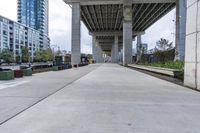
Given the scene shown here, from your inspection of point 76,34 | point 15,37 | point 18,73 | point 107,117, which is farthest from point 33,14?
point 107,117

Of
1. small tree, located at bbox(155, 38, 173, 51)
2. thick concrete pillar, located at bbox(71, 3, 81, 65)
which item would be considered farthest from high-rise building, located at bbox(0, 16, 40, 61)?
small tree, located at bbox(155, 38, 173, 51)

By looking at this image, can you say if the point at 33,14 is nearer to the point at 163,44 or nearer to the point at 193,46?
the point at 163,44

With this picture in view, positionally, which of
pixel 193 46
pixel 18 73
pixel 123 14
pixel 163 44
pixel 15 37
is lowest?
pixel 18 73

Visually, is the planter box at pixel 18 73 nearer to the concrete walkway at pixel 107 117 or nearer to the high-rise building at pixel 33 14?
the concrete walkway at pixel 107 117

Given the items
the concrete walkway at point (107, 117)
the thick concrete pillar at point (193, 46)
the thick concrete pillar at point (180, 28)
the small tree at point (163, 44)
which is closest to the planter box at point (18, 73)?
the concrete walkway at point (107, 117)

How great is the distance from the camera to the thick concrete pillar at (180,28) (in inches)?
1722

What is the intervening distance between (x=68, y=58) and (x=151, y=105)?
6157 centimetres

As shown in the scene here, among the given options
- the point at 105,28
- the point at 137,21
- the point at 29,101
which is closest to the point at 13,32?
the point at 105,28

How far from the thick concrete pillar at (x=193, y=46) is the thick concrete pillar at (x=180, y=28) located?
29.1 meters

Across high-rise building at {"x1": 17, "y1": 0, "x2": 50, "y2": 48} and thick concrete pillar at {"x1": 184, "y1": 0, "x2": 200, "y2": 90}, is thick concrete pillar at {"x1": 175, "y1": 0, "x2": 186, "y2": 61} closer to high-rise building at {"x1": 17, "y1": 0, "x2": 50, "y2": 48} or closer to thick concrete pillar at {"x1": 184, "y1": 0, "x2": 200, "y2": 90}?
thick concrete pillar at {"x1": 184, "y1": 0, "x2": 200, "y2": 90}

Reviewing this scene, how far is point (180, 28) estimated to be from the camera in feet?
155

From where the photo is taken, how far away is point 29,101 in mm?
8633

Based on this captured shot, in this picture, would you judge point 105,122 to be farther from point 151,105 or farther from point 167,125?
point 151,105

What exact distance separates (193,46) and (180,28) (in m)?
36.7
